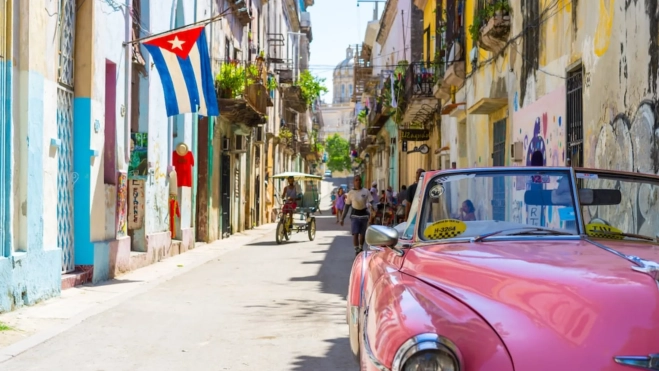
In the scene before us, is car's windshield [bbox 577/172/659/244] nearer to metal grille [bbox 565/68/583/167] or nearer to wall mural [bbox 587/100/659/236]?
wall mural [bbox 587/100/659/236]

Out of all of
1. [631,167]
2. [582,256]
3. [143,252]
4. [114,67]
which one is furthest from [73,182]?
[582,256]

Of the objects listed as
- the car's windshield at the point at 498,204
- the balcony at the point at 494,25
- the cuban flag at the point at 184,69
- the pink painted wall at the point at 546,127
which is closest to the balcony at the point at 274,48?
the balcony at the point at 494,25

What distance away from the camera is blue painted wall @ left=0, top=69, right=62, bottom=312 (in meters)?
9.46

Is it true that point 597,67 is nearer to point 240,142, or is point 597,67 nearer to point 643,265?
point 643,265

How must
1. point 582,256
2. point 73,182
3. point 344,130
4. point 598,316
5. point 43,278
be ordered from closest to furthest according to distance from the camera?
point 598,316 < point 582,256 < point 43,278 < point 73,182 < point 344,130

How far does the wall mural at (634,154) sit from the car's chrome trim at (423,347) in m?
2.40

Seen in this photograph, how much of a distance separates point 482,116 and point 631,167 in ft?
35.9

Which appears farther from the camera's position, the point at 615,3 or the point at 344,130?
the point at 344,130

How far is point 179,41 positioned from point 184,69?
73 cm

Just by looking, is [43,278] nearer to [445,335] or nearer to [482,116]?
[445,335]

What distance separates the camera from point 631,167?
9.16 metres

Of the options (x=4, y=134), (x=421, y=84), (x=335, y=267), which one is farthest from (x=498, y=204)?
(x=421, y=84)

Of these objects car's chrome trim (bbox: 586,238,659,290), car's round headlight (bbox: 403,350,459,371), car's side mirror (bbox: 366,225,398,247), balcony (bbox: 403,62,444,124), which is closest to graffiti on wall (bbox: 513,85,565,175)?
car's side mirror (bbox: 366,225,398,247)

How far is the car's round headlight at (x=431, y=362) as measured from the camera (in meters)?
3.03
